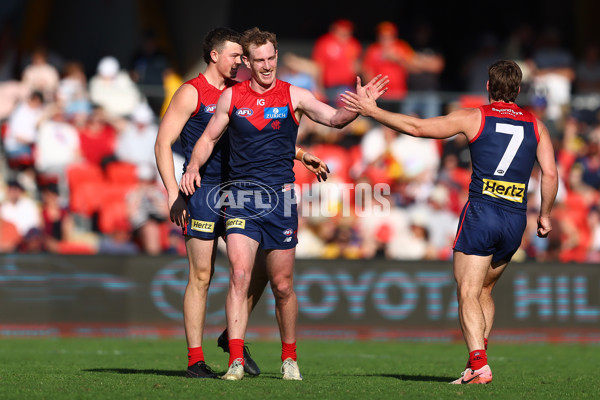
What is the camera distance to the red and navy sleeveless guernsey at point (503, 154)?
7523mm

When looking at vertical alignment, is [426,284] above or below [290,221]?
below

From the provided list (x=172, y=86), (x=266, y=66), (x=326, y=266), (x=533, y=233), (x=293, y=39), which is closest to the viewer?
(x=266, y=66)

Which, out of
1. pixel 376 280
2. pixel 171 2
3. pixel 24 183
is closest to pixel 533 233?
pixel 376 280

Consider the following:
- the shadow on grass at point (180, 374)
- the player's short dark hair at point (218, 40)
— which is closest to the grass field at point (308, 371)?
the shadow on grass at point (180, 374)

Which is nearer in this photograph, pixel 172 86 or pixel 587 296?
pixel 587 296

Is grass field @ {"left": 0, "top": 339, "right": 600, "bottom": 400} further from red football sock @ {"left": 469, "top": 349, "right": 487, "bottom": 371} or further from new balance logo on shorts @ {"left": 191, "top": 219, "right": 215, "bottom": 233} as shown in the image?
new balance logo on shorts @ {"left": 191, "top": 219, "right": 215, "bottom": 233}

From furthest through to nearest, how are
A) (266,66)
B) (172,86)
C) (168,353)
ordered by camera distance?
1. (172,86)
2. (168,353)
3. (266,66)

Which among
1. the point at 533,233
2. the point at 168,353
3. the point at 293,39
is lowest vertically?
the point at 168,353

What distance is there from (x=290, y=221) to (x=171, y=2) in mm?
13437

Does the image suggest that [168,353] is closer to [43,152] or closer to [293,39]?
[43,152]

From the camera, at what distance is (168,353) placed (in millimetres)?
10719

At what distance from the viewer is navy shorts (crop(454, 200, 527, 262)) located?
7.50 meters

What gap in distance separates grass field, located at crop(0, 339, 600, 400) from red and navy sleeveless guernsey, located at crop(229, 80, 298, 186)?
1.60 meters

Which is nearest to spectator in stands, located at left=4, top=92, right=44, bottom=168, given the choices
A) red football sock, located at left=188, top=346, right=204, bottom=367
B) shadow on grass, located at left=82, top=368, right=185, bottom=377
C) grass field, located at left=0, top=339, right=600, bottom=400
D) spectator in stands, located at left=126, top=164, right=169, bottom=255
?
spectator in stands, located at left=126, top=164, right=169, bottom=255
